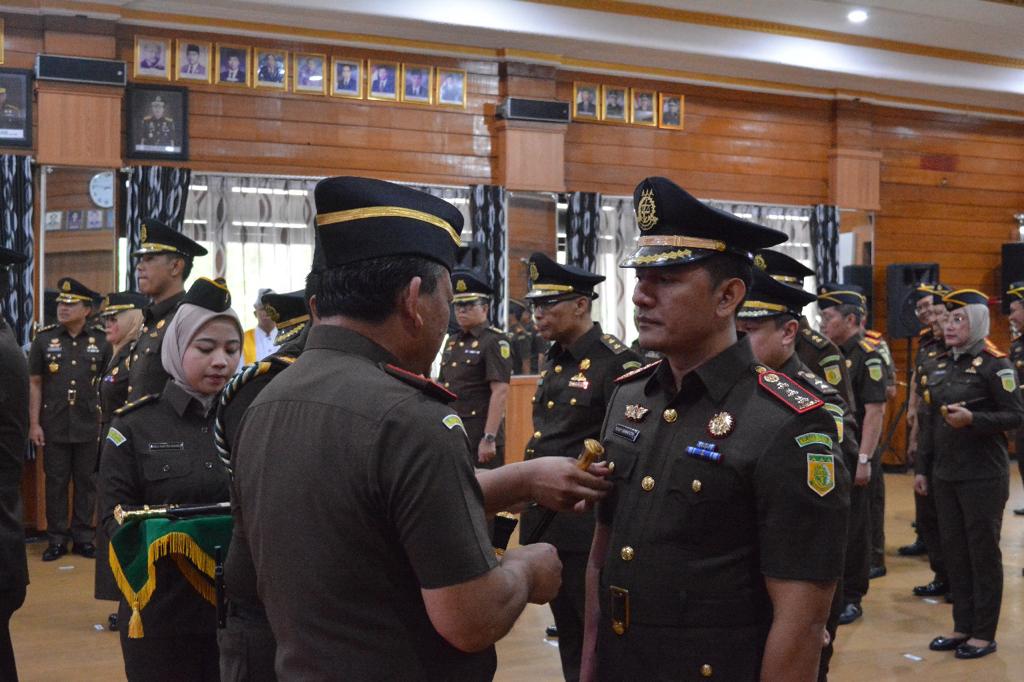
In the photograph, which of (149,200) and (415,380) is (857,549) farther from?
(149,200)

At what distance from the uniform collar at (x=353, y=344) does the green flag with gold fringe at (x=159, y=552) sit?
1.04 metres

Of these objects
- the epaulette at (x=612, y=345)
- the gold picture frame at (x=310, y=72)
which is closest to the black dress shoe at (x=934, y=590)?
the epaulette at (x=612, y=345)

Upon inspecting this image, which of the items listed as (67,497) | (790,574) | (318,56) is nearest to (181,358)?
(790,574)

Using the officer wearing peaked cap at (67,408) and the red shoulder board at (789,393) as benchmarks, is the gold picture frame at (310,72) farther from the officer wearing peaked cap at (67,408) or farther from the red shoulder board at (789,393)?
the red shoulder board at (789,393)

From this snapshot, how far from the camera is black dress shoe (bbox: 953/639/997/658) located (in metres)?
4.69

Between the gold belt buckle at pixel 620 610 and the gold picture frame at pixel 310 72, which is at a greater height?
the gold picture frame at pixel 310 72

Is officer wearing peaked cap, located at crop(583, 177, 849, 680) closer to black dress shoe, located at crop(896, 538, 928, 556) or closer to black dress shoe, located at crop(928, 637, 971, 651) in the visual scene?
black dress shoe, located at crop(928, 637, 971, 651)

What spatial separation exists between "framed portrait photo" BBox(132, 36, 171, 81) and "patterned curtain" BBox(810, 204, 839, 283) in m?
6.72

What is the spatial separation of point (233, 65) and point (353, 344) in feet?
25.4

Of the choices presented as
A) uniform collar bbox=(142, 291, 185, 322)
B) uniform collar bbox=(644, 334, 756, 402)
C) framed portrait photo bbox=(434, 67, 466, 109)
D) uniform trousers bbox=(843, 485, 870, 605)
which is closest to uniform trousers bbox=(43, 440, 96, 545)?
uniform collar bbox=(142, 291, 185, 322)

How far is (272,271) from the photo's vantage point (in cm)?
864

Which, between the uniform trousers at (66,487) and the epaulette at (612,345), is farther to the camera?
the uniform trousers at (66,487)

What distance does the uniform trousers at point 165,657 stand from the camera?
262 cm

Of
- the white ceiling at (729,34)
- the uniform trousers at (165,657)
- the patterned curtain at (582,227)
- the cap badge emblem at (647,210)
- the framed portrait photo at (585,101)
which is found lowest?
the uniform trousers at (165,657)
